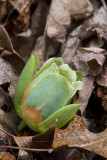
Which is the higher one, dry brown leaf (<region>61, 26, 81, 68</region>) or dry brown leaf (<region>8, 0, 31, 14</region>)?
dry brown leaf (<region>8, 0, 31, 14</region>)

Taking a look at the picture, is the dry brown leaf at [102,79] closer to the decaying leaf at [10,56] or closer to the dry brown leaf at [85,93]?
the dry brown leaf at [85,93]

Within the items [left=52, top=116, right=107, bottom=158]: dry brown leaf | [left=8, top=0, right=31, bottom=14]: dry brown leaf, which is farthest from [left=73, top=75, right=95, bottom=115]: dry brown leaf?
[left=8, top=0, right=31, bottom=14]: dry brown leaf

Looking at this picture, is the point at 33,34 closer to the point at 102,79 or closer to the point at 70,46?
the point at 70,46

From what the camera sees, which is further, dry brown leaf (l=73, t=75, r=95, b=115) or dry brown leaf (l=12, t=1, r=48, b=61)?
dry brown leaf (l=12, t=1, r=48, b=61)

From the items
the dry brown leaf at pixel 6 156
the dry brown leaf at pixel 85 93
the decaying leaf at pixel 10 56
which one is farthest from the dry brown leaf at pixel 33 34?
the dry brown leaf at pixel 6 156

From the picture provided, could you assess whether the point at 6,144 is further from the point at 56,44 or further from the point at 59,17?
the point at 59,17

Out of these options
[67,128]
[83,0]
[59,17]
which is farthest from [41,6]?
[67,128]

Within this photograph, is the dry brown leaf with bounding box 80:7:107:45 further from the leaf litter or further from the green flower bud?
the green flower bud
